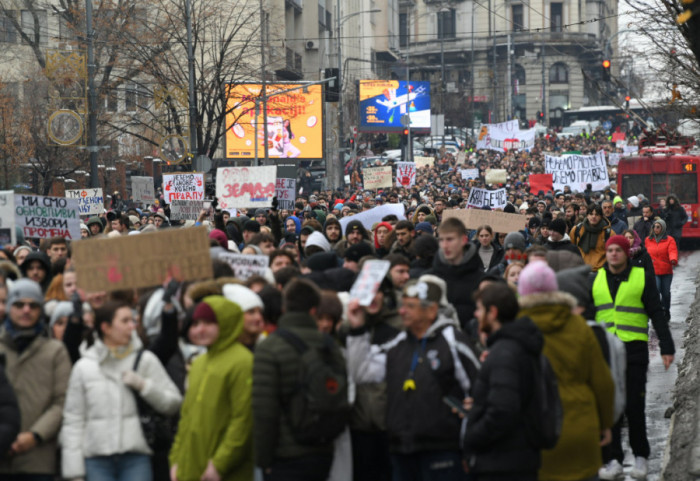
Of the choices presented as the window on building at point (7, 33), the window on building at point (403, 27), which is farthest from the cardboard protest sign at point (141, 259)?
the window on building at point (403, 27)

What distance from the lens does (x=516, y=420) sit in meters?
5.46

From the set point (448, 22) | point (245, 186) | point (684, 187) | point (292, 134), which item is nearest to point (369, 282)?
point (245, 186)

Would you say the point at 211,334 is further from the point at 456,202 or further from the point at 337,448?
the point at 456,202

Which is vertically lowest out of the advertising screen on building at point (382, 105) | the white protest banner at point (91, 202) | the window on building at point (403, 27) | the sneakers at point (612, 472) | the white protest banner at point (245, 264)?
the sneakers at point (612, 472)

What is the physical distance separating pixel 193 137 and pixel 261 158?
2071cm

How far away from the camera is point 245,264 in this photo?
8.46m

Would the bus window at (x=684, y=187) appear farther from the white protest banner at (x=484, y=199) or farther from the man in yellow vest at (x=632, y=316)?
the man in yellow vest at (x=632, y=316)

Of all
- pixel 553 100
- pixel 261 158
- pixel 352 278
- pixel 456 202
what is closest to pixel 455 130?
pixel 553 100

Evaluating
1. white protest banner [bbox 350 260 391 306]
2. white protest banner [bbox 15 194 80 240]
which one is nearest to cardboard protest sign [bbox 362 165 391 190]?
white protest banner [bbox 15 194 80 240]

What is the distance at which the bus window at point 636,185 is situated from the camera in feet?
101

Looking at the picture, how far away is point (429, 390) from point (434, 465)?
1.21 feet

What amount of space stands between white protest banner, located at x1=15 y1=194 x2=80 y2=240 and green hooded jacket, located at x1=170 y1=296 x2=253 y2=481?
686 centimetres

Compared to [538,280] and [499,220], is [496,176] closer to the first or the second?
[499,220]

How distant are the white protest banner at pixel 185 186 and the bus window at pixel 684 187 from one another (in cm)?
1399
